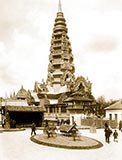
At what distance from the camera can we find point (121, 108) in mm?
46562

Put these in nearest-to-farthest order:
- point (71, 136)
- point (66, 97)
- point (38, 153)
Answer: point (38, 153) < point (71, 136) < point (66, 97)

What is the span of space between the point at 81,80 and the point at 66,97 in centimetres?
424

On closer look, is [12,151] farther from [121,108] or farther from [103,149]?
[121,108]

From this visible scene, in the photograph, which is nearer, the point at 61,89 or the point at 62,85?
the point at 61,89

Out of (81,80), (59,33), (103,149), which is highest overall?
(59,33)

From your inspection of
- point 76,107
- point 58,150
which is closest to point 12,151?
point 58,150

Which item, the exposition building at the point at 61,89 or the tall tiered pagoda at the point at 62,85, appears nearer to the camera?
the exposition building at the point at 61,89

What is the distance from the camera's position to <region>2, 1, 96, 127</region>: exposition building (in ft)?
160

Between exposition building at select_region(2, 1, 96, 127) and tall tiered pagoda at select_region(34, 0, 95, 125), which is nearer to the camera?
exposition building at select_region(2, 1, 96, 127)

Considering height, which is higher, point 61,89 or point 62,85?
point 62,85

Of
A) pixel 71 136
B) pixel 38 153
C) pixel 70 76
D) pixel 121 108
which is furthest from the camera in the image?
pixel 70 76

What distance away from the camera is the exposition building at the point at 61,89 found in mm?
48650

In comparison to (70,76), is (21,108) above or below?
below

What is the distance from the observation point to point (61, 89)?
56.4 m
